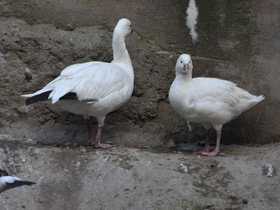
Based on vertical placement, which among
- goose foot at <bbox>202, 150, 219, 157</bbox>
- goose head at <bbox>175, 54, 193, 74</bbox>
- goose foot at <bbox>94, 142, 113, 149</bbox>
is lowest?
goose foot at <bbox>94, 142, 113, 149</bbox>

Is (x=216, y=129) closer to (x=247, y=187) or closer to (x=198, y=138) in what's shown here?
(x=198, y=138)

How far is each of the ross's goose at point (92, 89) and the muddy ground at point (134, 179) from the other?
1.45ft

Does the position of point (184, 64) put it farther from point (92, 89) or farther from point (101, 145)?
point (101, 145)

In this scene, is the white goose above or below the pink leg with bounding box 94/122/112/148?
above

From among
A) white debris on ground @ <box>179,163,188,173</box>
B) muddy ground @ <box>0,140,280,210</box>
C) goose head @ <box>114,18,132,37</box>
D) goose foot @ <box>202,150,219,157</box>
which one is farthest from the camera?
goose head @ <box>114,18,132,37</box>

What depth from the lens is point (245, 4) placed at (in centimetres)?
742

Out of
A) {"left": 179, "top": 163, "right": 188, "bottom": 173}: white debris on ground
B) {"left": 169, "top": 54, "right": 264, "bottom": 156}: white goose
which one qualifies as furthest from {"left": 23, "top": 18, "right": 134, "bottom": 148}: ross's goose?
{"left": 179, "top": 163, "right": 188, "bottom": 173}: white debris on ground

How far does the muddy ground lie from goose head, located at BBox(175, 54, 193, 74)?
90 centimetres

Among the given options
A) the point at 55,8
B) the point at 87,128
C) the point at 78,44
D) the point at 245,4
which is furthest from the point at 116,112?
the point at 245,4

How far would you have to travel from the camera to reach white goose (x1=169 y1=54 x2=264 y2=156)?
6801mm

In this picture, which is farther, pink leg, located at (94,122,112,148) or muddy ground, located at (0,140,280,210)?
pink leg, located at (94,122,112,148)

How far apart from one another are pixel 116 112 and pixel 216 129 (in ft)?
4.11

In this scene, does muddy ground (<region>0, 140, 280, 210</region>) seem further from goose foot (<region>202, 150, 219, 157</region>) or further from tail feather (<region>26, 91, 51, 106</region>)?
tail feather (<region>26, 91, 51, 106</region>)

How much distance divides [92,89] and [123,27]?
37.3 inches
